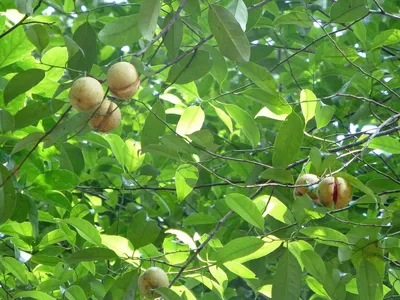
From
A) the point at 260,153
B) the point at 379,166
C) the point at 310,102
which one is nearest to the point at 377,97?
the point at 379,166

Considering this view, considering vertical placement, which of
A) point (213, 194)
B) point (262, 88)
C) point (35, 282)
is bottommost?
point (213, 194)

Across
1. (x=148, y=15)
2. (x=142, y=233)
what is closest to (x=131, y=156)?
(x=142, y=233)

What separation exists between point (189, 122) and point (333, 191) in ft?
1.25

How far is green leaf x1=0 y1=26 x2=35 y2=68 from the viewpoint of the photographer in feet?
5.91

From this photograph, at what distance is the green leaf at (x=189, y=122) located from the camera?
66.9 inches

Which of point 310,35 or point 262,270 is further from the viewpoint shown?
point 310,35

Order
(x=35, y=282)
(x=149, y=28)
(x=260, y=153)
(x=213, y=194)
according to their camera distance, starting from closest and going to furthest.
Answer: (x=149, y=28), (x=35, y=282), (x=260, y=153), (x=213, y=194)

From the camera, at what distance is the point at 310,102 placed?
67.8 inches

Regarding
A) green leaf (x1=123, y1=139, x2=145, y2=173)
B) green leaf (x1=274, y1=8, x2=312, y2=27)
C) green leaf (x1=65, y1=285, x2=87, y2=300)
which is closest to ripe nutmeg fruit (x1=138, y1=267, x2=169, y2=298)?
green leaf (x1=65, y1=285, x2=87, y2=300)

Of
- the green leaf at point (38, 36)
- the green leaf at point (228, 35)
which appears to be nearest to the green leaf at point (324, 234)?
the green leaf at point (228, 35)

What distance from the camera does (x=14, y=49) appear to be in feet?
5.94

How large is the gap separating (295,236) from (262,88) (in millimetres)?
300

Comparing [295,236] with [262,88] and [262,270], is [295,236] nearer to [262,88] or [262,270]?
[262,88]

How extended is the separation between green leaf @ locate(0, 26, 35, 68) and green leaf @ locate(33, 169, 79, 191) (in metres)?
0.27
